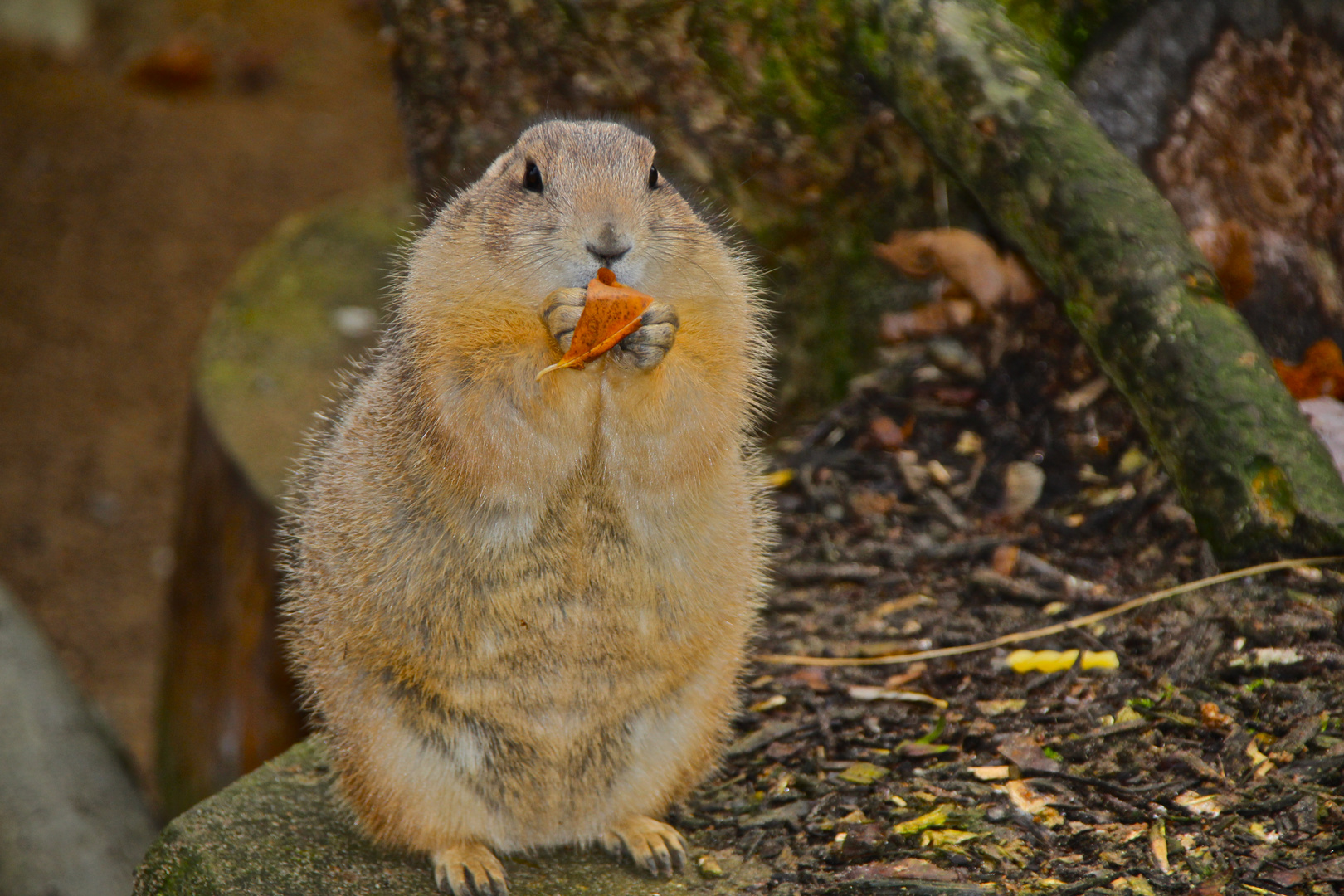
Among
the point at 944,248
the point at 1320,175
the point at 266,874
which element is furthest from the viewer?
the point at 944,248

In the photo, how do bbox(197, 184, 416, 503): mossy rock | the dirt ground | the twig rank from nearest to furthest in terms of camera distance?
the twig, bbox(197, 184, 416, 503): mossy rock, the dirt ground

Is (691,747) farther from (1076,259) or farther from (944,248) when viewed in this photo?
(944,248)

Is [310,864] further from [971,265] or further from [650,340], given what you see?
[971,265]

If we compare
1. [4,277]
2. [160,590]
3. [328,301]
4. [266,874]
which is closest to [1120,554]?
[266,874]

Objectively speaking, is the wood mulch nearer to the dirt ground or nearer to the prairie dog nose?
the prairie dog nose

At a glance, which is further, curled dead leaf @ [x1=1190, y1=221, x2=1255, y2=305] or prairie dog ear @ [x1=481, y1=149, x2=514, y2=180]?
curled dead leaf @ [x1=1190, y1=221, x2=1255, y2=305]

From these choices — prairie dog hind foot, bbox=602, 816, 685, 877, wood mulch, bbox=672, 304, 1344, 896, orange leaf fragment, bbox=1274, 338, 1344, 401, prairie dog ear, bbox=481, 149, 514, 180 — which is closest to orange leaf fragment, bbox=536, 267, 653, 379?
prairie dog ear, bbox=481, 149, 514, 180
